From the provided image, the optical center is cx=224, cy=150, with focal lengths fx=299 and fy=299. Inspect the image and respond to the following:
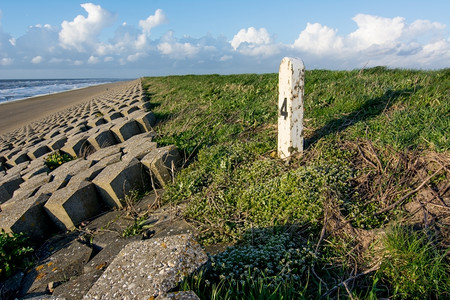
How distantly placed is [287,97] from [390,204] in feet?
5.34

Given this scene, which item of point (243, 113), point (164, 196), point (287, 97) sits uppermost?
point (287, 97)

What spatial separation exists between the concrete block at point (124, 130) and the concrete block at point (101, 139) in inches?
6.2

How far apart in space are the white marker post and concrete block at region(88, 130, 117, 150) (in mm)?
4208

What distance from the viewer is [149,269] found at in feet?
6.38

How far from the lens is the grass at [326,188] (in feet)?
7.27

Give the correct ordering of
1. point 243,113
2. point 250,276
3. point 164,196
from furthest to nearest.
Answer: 1. point 243,113
2. point 164,196
3. point 250,276

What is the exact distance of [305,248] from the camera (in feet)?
8.10

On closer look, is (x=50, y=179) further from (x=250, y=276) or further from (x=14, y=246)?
(x=250, y=276)

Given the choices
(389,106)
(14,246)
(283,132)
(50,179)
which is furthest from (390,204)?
(50,179)

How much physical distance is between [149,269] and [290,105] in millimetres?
2523

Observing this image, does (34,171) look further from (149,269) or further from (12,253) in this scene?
(149,269)

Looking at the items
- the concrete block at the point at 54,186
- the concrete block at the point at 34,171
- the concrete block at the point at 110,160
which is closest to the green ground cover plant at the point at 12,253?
the concrete block at the point at 54,186

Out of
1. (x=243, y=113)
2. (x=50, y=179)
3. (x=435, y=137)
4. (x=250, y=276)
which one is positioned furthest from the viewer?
(x=243, y=113)

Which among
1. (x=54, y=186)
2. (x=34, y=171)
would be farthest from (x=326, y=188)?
(x=34, y=171)
